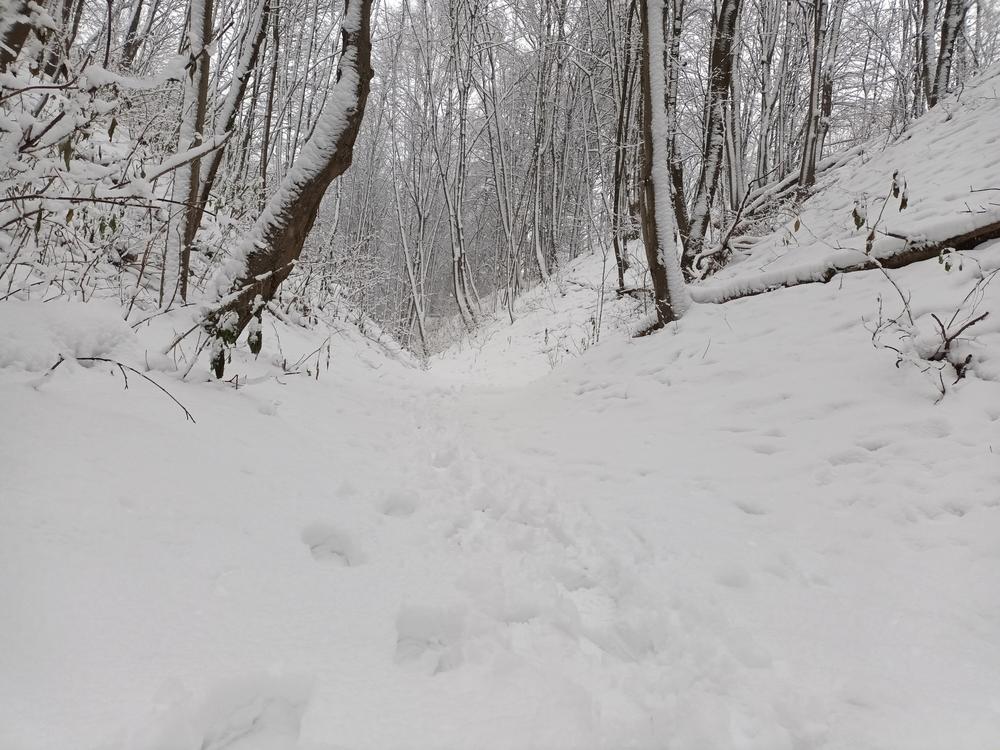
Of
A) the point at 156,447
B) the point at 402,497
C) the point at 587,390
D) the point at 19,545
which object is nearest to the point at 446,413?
the point at 587,390

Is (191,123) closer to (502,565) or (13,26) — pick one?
(13,26)

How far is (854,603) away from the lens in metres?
1.68

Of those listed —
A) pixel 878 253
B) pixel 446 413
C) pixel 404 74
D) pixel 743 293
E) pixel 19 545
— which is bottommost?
pixel 446 413

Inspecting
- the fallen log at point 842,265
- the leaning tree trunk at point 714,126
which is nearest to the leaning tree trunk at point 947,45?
the leaning tree trunk at point 714,126

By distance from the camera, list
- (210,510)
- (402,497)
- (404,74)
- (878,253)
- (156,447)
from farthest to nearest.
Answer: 1. (404,74)
2. (878,253)
3. (402,497)
4. (156,447)
5. (210,510)

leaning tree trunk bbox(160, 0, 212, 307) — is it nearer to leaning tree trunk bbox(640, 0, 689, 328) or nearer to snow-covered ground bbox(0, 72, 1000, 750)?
snow-covered ground bbox(0, 72, 1000, 750)

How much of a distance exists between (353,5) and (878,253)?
4.14m

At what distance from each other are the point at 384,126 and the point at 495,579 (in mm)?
19632

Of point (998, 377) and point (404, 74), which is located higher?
point (404, 74)

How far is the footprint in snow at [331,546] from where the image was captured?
5.65 feet

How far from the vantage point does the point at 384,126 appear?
59.9 feet

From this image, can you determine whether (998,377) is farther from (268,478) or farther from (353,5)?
(353,5)

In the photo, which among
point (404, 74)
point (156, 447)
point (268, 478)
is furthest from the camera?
point (404, 74)

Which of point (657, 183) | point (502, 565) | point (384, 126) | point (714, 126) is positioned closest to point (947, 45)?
point (714, 126)
